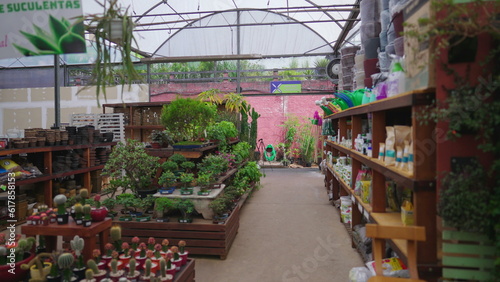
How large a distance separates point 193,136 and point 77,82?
1077 cm

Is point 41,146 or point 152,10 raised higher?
point 152,10

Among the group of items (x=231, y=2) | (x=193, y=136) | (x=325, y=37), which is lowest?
(x=193, y=136)

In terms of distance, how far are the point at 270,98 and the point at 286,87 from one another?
2.40 ft

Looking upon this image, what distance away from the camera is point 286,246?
4.09 m

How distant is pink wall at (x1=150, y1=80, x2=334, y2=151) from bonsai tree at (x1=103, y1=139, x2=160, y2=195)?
8.45 m

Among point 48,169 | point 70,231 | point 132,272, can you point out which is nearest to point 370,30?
point 132,272

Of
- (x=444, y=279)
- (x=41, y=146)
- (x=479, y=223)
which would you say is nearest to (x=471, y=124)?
(x=479, y=223)

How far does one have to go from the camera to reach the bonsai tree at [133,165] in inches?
172

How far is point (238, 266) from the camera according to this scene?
11.5 feet

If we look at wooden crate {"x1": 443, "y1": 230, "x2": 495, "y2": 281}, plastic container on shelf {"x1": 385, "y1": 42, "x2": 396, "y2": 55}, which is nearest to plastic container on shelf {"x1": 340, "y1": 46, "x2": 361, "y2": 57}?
plastic container on shelf {"x1": 385, "y1": 42, "x2": 396, "y2": 55}

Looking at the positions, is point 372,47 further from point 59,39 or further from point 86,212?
point 86,212

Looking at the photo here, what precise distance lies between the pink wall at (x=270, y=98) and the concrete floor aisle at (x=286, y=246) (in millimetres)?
6199

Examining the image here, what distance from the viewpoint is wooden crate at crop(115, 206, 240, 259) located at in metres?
3.71

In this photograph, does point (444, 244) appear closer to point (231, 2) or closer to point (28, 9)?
point (28, 9)
